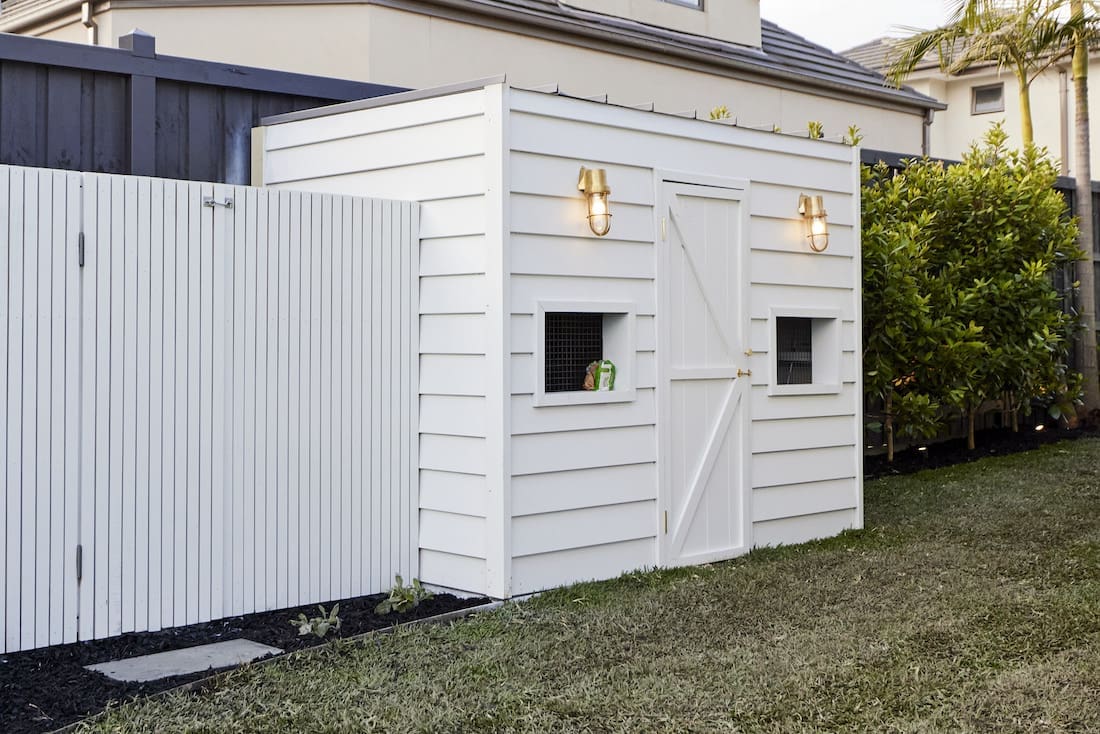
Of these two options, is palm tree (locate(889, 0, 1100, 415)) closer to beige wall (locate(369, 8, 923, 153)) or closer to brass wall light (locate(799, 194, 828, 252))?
beige wall (locate(369, 8, 923, 153))

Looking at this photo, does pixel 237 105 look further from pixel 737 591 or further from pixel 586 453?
pixel 737 591

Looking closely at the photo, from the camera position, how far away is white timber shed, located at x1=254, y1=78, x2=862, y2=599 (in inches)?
210

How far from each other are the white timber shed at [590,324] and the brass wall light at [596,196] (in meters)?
0.05

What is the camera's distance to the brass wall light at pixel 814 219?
6691mm

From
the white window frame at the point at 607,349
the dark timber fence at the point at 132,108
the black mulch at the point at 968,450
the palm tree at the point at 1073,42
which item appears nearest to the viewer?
the dark timber fence at the point at 132,108

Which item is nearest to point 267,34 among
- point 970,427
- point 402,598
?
point 402,598

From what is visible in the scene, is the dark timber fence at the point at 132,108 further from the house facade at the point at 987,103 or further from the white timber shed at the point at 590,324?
the house facade at the point at 987,103

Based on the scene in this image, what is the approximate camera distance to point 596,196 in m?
5.59

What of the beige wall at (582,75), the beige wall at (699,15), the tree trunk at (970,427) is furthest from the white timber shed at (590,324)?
the beige wall at (699,15)

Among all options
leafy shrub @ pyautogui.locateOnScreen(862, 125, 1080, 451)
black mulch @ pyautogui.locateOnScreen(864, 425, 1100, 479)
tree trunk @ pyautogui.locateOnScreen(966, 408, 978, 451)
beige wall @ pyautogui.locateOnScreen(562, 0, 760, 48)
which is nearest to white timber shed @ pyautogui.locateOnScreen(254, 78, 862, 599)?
leafy shrub @ pyautogui.locateOnScreen(862, 125, 1080, 451)

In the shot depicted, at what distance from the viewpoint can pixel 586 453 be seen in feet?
18.4

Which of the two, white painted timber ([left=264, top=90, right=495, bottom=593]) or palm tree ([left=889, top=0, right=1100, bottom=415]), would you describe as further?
palm tree ([left=889, top=0, right=1100, bottom=415])

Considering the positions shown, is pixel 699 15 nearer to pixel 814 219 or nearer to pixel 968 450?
pixel 968 450

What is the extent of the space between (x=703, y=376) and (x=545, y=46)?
4.77 metres
